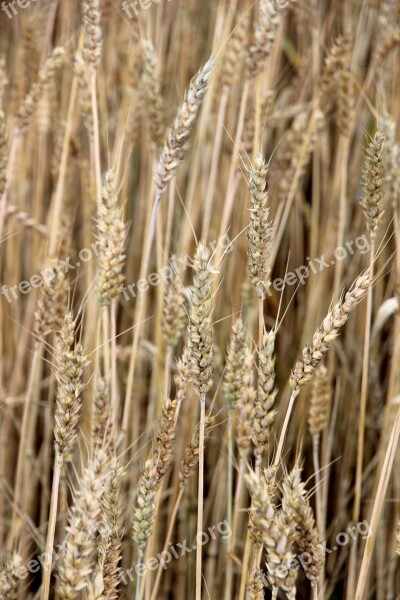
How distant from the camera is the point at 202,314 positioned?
1.09 metres

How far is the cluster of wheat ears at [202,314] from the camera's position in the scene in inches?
44.1

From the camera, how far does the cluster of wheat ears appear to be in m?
1.12

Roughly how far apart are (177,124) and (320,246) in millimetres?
939

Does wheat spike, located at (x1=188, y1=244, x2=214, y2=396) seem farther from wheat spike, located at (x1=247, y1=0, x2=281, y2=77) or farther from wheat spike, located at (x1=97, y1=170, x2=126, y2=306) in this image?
wheat spike, located at (x1=247, y1=0, x2=281, y2=77)

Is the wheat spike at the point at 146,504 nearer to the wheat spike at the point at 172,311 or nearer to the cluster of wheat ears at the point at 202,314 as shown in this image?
the cluster of wheat ears at the point at 202,314

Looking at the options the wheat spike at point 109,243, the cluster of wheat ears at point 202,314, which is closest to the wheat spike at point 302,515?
the cluster of wheat ears at point 202,314

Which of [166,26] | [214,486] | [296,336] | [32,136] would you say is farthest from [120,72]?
[214,486]

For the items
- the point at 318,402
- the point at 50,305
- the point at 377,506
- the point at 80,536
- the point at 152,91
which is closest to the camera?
the point at 80,536

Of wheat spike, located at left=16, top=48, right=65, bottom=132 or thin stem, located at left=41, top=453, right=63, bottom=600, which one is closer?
thin stem, located at left=41, top=453, right=63, bottom=600
